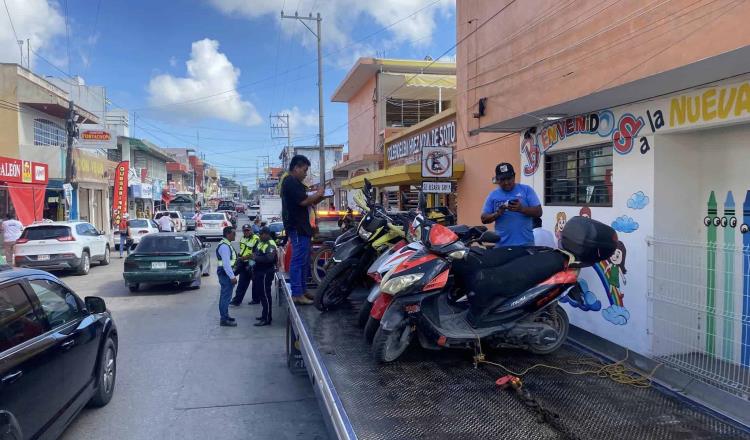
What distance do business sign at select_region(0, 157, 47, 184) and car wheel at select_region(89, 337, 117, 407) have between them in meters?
16.5

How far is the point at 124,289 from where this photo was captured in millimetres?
12773

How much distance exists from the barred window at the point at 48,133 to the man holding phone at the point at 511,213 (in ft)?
86.1

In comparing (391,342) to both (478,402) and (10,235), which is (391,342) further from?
(10,235)

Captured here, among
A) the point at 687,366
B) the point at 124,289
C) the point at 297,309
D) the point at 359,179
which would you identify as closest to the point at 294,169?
the point at 297,309

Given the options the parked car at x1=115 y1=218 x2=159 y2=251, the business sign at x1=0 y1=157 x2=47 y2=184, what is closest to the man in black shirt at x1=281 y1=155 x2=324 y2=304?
the business sign at x1=0 y1=157 x2=47 y2=184

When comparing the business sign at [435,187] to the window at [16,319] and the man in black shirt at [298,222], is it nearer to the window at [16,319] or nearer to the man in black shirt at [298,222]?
the man in black shirt at [298,222]

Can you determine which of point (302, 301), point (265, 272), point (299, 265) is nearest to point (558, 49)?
point (299, 265)

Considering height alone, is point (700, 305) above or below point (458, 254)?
below

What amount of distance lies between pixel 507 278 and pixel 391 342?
43.3 inches

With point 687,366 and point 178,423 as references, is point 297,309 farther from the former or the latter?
point 687,366

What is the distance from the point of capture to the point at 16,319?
362cm

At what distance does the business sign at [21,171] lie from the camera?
717 inches

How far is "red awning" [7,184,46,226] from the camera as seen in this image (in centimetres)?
1897

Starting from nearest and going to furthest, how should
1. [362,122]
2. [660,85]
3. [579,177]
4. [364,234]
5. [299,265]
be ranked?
[660,85]
[364,234]
[299,265]
[579,177]
[362,122]
